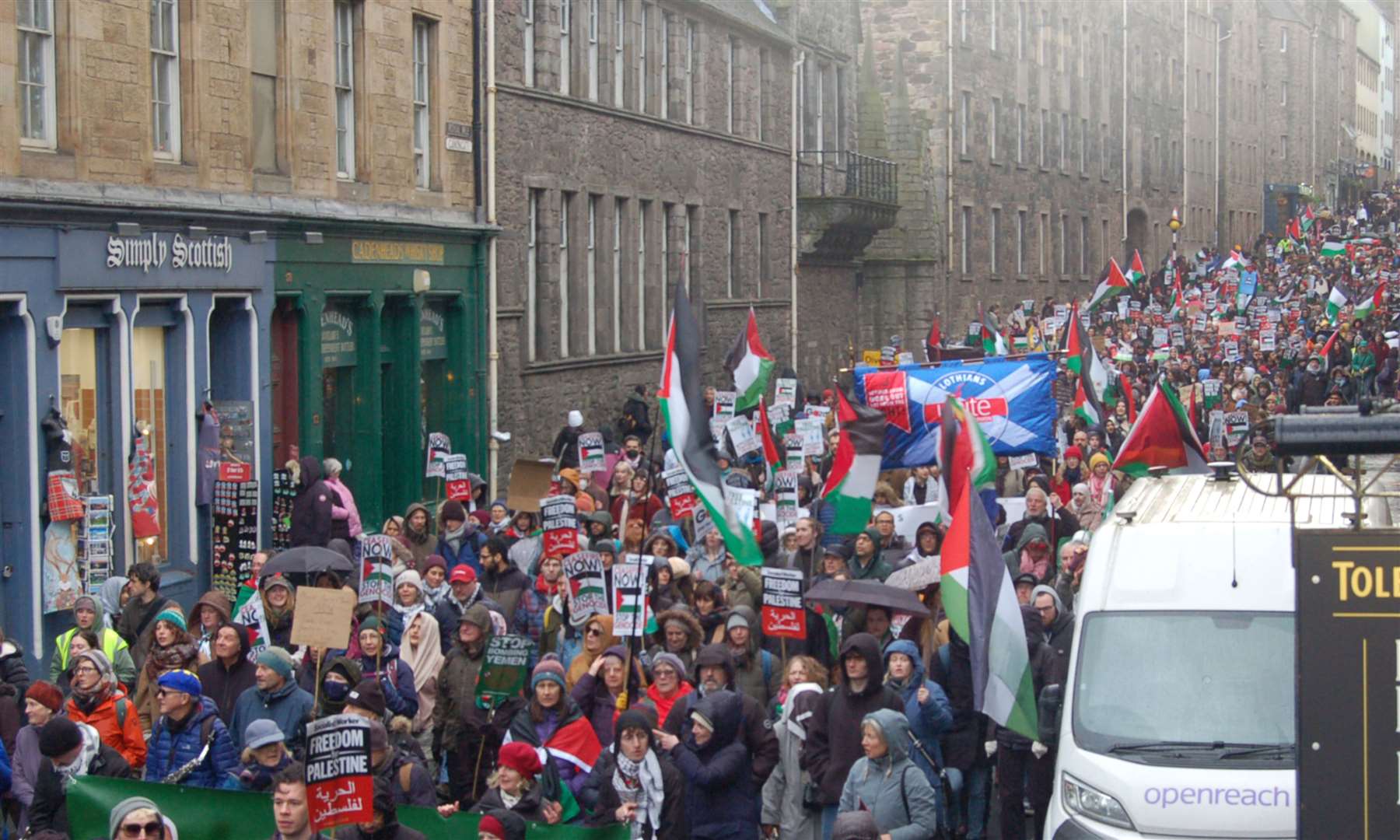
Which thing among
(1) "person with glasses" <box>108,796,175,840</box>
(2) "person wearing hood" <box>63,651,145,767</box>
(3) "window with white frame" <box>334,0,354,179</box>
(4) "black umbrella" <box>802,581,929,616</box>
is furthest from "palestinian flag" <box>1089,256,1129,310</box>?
(1) "person with glasses" <box>108,796,175,840</box>

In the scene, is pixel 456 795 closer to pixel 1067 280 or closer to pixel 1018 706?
pixel 1018 706

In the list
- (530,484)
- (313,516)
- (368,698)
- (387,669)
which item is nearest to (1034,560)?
(387,669)

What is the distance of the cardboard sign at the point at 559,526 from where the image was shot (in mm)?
15086

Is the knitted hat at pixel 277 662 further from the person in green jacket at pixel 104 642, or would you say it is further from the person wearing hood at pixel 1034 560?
the person wearing hood at pixel 1034 560

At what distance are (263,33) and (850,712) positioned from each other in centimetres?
1346

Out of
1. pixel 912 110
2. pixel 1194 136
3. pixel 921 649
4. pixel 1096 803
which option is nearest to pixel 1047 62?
pixel 912 110

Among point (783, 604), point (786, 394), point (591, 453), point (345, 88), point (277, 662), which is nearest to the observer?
point (277, 662)

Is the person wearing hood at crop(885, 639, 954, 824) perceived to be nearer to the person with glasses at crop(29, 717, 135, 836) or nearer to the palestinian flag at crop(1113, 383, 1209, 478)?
the person with glasses at crop(29, 717, 135, 836)

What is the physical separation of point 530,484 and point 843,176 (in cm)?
2567

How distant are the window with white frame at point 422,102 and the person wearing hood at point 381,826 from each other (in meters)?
17.7

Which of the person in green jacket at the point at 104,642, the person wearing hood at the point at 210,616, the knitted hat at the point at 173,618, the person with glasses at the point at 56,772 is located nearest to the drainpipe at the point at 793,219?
the person wearing hood at the point at 210,616

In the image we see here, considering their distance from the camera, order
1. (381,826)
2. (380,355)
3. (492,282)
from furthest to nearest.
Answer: (492,282), (380,355), (381,826)

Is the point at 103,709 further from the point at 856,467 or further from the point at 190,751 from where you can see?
the point at 856,467

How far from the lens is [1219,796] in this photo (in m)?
8.79
